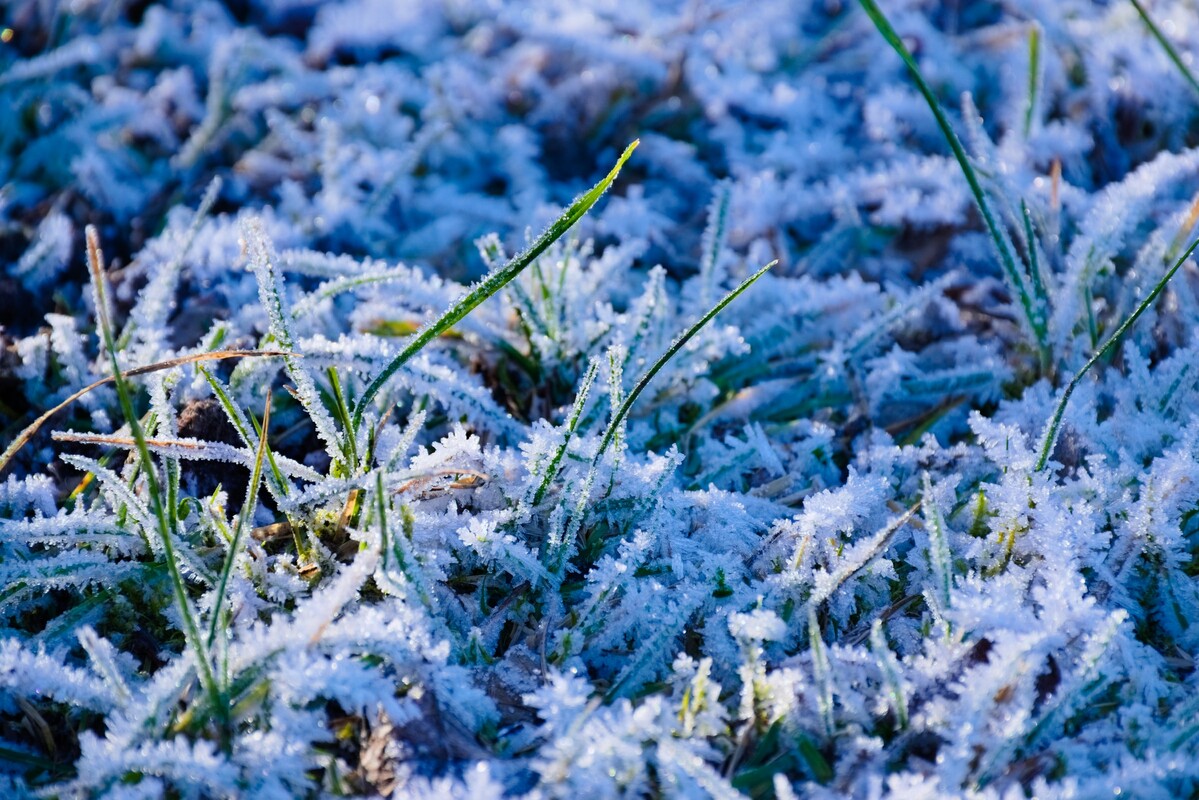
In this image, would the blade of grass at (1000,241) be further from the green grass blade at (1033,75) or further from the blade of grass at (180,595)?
the blade of grass at (180,595)

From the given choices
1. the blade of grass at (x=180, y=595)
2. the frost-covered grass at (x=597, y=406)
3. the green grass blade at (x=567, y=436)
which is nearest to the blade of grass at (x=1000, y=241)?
the frost-covered grass at (x=597, y=406)

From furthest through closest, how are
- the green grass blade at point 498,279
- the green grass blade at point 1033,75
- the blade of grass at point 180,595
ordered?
the green grass blade at point 1033,75 → the green grass blade at point 498,279 → the blade of grass at point 180,595

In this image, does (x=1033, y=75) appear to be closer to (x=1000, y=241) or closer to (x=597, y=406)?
(x=1000, y=241)

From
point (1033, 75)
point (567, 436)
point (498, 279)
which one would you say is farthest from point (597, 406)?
point (1033, 75)

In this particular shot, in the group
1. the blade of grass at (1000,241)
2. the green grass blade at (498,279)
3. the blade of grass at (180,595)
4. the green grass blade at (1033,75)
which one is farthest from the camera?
the green grass blade at (1033,75)

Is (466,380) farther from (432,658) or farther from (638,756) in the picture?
(638,756)

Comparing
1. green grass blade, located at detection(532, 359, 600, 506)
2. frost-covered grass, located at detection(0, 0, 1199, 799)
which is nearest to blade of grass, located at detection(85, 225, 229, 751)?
frost-covered grass, located at detection(0, 0, 1199, 799)

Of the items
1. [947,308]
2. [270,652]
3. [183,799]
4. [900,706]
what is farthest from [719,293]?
[183,799]

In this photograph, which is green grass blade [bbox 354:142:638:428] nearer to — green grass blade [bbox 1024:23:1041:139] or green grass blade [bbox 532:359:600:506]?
green grass blade [bbox 532:359:600:506]
